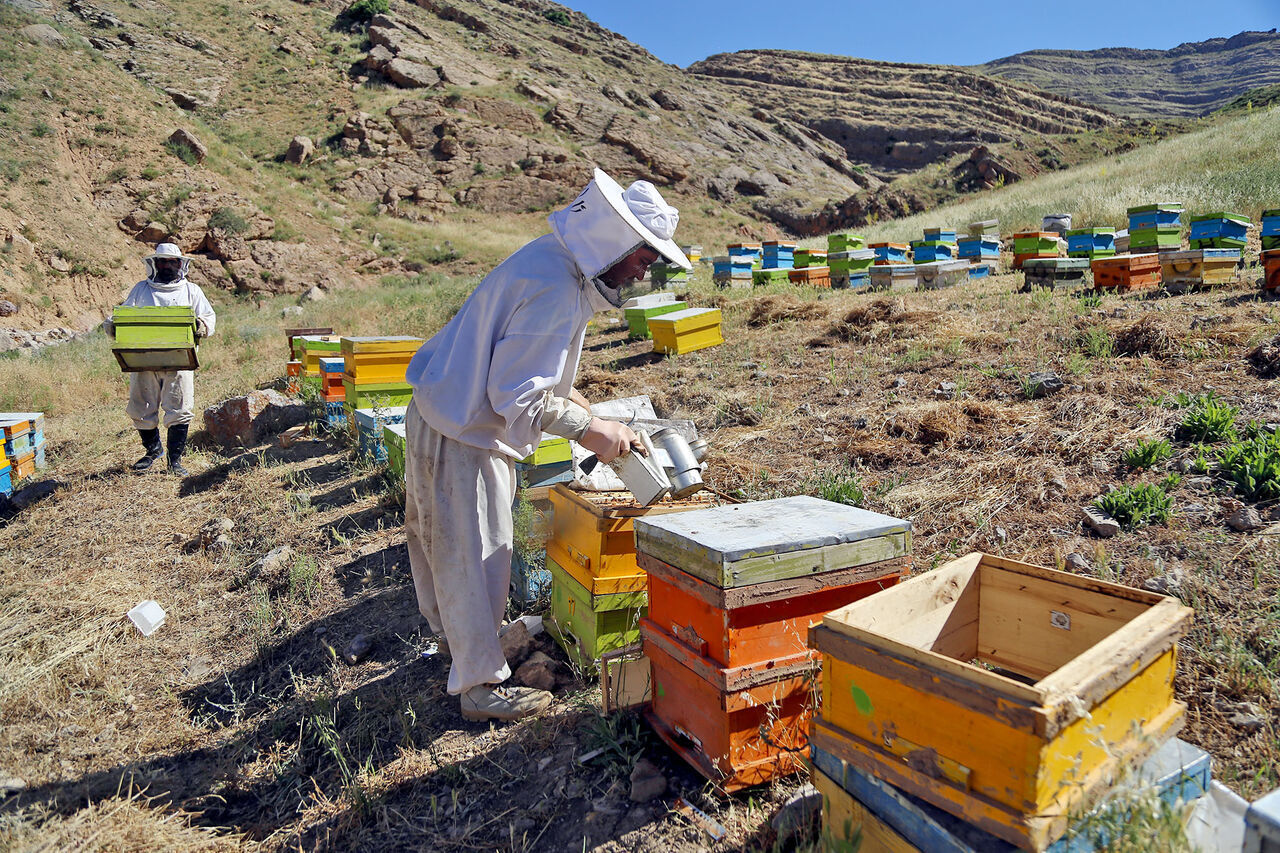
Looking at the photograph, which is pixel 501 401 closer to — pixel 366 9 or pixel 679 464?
pixel 679 464

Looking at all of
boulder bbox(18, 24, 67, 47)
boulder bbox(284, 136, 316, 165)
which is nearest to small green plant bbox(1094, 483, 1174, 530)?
boulder bbox(284, 136, 316, 165)

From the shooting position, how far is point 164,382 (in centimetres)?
718

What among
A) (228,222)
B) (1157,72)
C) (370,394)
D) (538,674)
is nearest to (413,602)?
(538,674)

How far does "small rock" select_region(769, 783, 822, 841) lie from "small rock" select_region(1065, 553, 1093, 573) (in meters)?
1.92

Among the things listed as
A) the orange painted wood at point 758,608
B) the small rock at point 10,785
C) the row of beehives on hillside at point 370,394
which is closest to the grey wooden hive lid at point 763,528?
the orange painted wood at point 758,608

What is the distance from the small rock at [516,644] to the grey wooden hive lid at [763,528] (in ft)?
3.95

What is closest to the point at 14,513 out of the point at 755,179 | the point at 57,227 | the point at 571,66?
the point at 57,227

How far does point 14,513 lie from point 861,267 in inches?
471

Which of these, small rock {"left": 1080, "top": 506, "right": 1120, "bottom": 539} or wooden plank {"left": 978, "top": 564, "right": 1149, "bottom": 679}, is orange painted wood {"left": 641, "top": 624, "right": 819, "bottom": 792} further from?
small rock {"left": 1080, "top": 506, "right": 1120, "bottom": 539}

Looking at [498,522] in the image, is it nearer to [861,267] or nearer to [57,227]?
[861,267]

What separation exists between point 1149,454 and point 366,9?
47.0 metres

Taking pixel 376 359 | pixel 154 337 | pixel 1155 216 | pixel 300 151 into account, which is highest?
pixel 300 151

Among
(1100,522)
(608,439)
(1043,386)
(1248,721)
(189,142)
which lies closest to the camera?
(1248,721)

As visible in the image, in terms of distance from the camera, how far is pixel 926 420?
5.40 meters
